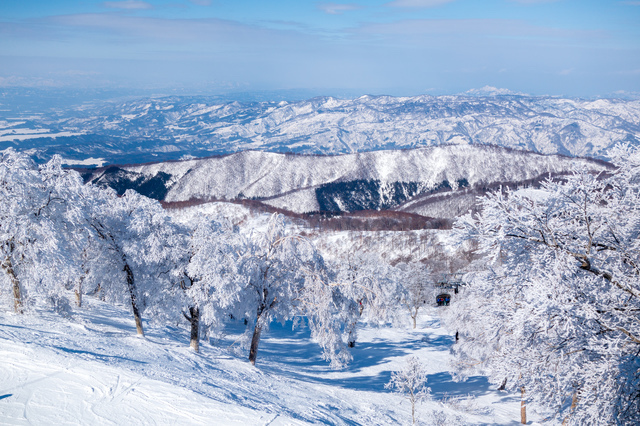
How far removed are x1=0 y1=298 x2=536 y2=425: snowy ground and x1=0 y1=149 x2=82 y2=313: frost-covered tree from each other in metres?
2.18

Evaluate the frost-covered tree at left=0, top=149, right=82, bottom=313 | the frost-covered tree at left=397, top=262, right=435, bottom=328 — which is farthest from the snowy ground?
the frost-covered tree at left=397, top=262, right=435, bottom=328

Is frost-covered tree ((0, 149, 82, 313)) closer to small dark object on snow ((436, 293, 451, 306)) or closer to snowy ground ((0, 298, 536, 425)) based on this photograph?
snowy ground ((0, 298, 536, 425))

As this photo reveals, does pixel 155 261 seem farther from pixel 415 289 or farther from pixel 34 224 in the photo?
pixel 415 289

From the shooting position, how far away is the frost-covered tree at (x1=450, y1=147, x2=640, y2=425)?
8.46m

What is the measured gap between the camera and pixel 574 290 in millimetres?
8555

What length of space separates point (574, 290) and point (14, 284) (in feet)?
82.6

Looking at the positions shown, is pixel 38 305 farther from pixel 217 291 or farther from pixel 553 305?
pixel 553 305

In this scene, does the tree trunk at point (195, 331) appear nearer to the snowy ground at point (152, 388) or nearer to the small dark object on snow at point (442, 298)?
the snowy ground at point (152, 388)

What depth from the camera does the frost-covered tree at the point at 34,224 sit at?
63.5ft

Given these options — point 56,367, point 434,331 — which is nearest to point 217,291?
point 56,367

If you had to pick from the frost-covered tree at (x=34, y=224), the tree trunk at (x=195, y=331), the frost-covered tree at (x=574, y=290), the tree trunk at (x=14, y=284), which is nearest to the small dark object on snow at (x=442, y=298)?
the tree trunk at (x=195, y=331)

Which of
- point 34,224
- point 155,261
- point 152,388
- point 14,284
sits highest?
point 34,224

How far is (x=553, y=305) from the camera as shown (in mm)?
8023

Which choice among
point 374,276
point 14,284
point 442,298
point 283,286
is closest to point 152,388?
point 283,286
